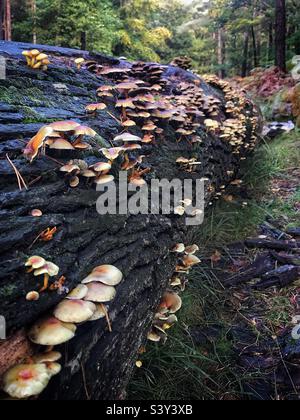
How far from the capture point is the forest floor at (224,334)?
2793mm

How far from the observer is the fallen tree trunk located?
5.98ft

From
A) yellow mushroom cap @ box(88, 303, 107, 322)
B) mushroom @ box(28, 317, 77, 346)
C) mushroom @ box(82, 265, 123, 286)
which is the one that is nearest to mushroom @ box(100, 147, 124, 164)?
mushroom @ box(82, 265, 123, 286)

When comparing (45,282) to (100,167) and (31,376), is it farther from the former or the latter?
(100,167)

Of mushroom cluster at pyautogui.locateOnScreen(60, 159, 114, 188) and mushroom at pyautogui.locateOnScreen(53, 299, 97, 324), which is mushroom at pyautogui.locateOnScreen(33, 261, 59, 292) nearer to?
mushroom at pyautogui.locateOnScreen(53, 299, 97, 324)

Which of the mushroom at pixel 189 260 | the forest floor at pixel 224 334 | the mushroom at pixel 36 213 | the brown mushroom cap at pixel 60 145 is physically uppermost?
the brown mushroom cap at pixel 60 145

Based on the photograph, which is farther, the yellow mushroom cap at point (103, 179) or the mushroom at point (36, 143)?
the yellow mushroom cap at point (103, 179)

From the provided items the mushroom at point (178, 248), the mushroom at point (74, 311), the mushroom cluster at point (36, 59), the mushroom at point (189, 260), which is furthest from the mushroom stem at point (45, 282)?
the mushroom cluster at point (36, 59)

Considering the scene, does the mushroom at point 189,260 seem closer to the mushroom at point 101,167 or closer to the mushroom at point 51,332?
the mushroom at point 101,167

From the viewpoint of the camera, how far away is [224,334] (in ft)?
11.1

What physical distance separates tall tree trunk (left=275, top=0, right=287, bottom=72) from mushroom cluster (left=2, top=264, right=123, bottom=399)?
14.1 metres

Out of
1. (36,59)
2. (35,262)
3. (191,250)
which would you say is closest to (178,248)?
(191,250)

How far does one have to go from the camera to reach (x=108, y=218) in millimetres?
2551

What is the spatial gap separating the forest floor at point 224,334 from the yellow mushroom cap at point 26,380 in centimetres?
136
